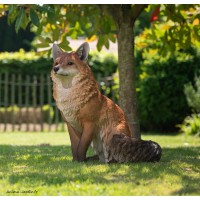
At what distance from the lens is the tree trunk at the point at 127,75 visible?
889 cm

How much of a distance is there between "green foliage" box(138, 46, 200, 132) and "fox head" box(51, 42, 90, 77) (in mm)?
8575

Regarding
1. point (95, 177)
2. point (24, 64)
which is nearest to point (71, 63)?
point (95, 177)

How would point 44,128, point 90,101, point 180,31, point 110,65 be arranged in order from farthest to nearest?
point 110,65 < point 44,128 < point 180,31 < point 90,101

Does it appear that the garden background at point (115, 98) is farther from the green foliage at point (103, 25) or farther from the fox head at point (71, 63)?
the fox head at point (71, 63)

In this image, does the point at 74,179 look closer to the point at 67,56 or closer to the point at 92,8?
the point at 67,56

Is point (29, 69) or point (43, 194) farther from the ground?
point (29, 69)

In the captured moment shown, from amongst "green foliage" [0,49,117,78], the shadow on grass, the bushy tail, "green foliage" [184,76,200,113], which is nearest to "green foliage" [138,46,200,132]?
"green foliage" [184,76,200,113]

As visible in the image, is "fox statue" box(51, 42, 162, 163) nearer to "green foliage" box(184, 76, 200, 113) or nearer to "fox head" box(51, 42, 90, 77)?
"fox head" box(51, 42, 90, 77)

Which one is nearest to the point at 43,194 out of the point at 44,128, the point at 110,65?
the point at 44,128

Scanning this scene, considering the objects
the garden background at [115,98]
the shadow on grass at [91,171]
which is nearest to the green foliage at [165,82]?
the garden background at [115,98]

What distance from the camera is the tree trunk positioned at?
8.89 metres

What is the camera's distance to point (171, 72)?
15.3 m

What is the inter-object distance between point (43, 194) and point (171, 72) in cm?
1068

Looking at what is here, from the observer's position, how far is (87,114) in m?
6.67
